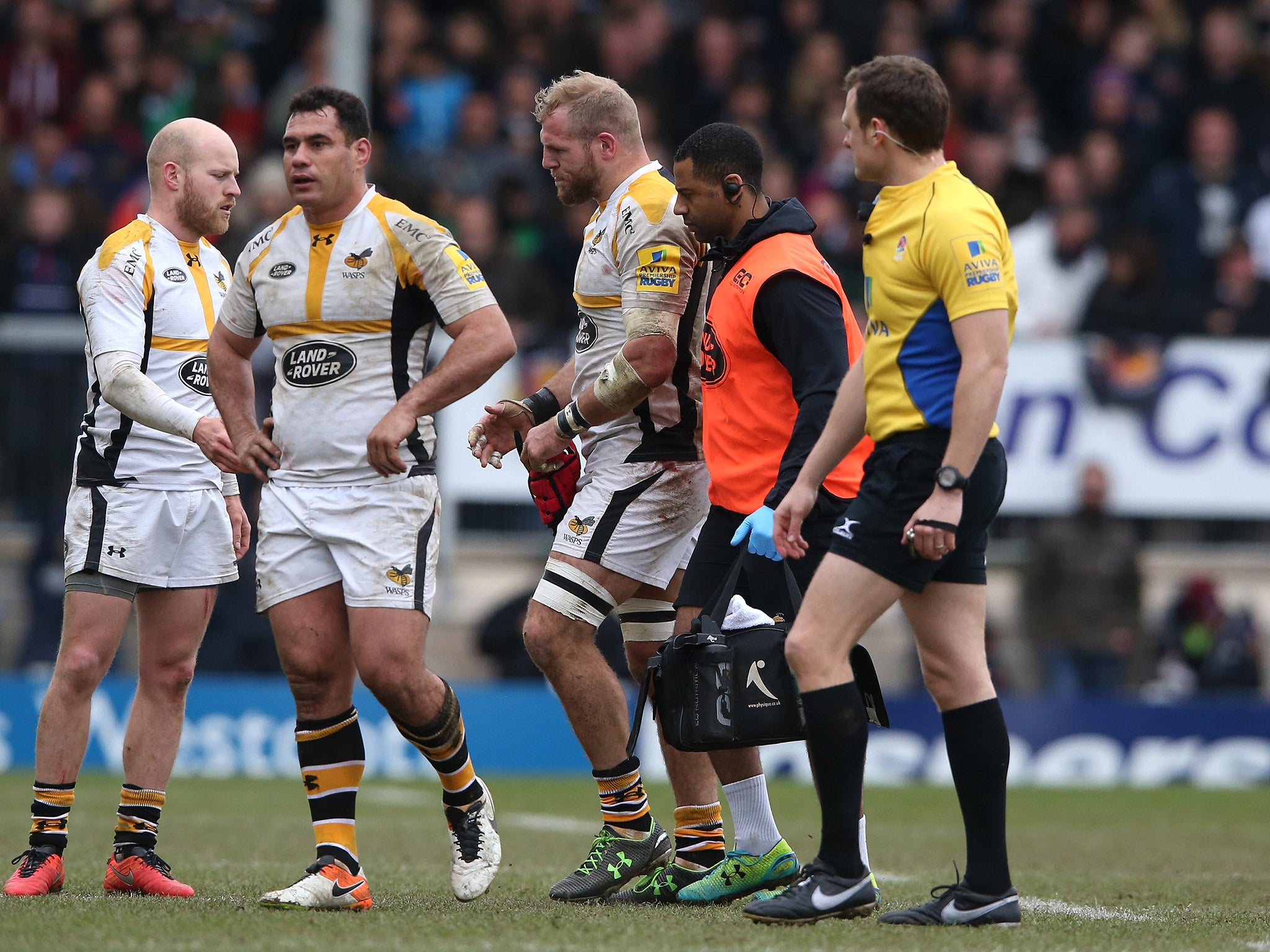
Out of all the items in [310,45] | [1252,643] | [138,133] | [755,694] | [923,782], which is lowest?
[923,782]

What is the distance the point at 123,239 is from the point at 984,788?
349cm

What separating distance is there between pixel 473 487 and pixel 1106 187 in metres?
5.95

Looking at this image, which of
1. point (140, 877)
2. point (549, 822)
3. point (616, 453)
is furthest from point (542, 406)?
point (549, 822)

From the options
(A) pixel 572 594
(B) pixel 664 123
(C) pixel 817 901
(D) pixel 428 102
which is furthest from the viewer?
(D) pixel 428 102

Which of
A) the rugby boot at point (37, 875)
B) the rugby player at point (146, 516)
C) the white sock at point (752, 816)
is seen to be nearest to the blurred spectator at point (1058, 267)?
the white sock at point (752, 816)

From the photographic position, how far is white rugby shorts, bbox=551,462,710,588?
604 cm

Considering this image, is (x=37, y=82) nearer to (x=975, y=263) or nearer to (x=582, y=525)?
(x=582, y=525)

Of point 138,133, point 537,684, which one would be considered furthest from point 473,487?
point 138,133

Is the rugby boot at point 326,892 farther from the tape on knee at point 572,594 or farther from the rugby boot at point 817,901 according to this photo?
Answer: the rugby boot at point 817,901

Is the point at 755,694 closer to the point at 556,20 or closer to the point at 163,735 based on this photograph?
the point at 163,735

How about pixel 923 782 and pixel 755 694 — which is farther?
pixel 923 782

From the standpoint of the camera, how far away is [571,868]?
23.5 feet

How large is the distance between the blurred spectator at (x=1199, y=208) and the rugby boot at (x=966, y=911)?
33.4ft

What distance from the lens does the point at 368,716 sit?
12.3 meters
